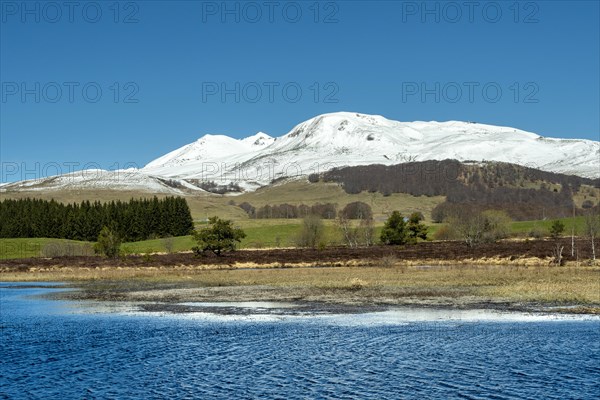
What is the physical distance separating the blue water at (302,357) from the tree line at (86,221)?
5529 inches

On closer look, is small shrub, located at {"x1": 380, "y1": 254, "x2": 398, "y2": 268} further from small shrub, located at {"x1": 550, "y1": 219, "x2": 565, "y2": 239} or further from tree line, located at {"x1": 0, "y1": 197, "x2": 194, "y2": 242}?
tree line, located at {"x1": 0, "y1": 197, "x2": 194, "y2": 242}

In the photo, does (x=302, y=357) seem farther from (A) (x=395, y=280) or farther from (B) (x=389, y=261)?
(B) (x=389, y=261)

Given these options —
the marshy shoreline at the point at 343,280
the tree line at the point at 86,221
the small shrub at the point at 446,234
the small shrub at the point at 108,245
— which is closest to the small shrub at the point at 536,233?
the small shrub at the point at 446,234

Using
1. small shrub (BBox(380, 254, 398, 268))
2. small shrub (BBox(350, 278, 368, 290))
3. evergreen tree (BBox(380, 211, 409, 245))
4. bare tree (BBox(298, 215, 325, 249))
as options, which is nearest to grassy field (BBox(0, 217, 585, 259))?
bare tree (BBox(298, 215, 325, 249))

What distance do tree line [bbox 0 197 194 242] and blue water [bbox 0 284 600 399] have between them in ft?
→ 461

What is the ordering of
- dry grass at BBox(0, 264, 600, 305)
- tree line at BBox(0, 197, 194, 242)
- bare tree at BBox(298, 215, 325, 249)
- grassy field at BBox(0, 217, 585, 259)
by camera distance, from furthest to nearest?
1. tree line at BBox(0, 197, 194, 242)
2. bare tree at BBox(298, 215, 325, 249)
3. grassy field at BBox(0, 217, 585, 259)
4. dry grass at BBox(0, 264, 600, 305)

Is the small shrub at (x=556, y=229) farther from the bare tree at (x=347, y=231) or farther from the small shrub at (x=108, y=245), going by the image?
the small shrub at (x=108, y=245)

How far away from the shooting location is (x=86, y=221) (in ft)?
596

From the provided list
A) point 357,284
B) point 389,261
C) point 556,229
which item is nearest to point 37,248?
point 389,261

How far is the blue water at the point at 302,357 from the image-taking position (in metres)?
24.5

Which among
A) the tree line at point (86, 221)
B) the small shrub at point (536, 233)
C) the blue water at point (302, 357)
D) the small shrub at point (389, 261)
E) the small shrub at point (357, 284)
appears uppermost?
the tree line at point (86, 221)

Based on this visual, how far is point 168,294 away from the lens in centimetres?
6538

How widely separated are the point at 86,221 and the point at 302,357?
161 meters

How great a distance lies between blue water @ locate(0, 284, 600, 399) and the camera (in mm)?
24484
